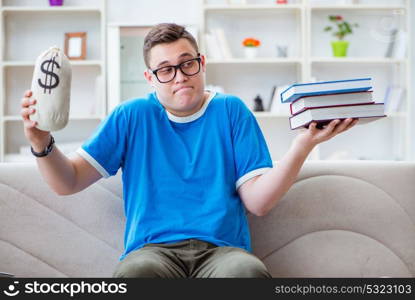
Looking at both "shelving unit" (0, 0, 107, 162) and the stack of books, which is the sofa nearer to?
the stack of books

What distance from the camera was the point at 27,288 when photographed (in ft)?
4.19

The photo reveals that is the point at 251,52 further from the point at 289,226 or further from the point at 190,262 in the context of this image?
the point at 190,262

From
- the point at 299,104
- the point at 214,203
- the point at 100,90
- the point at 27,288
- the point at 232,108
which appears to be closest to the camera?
the point at 27,288

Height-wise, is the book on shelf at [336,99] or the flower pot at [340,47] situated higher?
the flower pot at [340,47]

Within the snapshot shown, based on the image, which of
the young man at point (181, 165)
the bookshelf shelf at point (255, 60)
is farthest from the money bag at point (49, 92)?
the bookshelf shelf at point (255, 60)

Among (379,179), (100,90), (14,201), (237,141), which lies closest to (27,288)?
(14,201)

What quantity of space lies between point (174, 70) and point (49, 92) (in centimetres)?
42

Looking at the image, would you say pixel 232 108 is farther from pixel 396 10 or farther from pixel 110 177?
pixel 396 10

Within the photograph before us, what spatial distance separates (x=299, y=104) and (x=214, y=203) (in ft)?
1.22

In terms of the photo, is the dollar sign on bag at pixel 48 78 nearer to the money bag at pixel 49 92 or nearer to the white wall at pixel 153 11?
the money bag at pixel 49 92

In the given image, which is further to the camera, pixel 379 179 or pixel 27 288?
pixel 379 179

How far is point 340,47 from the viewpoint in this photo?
15.7 ft

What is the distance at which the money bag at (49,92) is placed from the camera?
50.3 inches

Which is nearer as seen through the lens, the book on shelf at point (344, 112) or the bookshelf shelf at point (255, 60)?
the book on shelf at point (344, 112)
